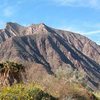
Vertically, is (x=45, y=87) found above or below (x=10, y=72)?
below

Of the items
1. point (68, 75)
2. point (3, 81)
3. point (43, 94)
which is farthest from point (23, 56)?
point (43, 94)

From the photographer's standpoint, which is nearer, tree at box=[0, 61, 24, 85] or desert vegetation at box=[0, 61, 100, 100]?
desert vegetation at box=[0, 61, 100, 100]

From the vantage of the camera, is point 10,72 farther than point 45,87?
Yes

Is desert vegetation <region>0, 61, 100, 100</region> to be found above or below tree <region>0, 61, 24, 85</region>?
below

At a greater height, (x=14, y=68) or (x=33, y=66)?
(x=33, y=66)

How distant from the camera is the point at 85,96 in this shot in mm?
38594

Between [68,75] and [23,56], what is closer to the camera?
[68,75]

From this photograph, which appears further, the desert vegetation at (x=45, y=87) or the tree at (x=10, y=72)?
the tree at (x=10, y=72)

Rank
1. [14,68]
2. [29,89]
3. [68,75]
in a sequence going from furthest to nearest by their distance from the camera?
[68,75] → [14,68] → [29,89]

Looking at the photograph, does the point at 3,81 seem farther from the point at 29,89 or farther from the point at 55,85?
the point at 29,89

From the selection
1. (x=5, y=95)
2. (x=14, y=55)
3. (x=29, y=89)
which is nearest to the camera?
(x=5, y=95)

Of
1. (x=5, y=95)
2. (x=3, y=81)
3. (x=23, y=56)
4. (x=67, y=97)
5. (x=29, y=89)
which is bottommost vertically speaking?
(x=5, y=95)

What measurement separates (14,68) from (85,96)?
9.09 metres

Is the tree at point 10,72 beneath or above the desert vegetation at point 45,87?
above
